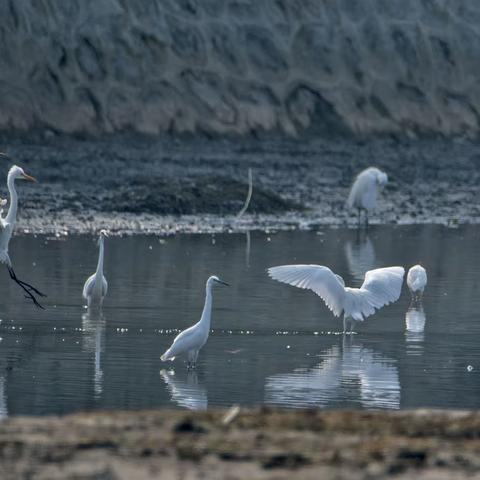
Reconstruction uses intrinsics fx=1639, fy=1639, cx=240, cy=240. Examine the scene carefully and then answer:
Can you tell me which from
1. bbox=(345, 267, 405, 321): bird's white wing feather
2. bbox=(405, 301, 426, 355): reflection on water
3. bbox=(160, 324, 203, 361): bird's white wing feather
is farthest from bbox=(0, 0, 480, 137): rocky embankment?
bbox=(160, 324, 203, 361): bird's white wing feather

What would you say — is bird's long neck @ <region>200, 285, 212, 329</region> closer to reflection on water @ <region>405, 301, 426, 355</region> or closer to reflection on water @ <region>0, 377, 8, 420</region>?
reflection on water @ <region>405, 301, 426, 355</region>

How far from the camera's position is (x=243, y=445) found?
7605mm

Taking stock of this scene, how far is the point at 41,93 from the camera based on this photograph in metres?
30.7

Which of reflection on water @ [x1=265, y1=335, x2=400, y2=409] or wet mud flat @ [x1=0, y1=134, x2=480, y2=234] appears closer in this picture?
reflection on water @ [x1=265, y1=335, x2=400, y2=409]

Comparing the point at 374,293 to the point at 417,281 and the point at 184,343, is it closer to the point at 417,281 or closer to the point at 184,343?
the point at 417,281

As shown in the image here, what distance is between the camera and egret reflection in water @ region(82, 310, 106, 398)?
11.8m

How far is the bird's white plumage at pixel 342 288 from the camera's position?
1487 cm

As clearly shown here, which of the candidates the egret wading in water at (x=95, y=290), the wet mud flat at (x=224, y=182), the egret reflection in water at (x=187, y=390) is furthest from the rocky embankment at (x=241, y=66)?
the egret reflection in water at (x=187, y=390)

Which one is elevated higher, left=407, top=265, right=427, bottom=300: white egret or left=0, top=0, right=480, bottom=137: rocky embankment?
left=0, top=0, right=480, bottom=137: rocky embankment

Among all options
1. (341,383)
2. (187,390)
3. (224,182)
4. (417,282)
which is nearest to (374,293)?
(417,282)

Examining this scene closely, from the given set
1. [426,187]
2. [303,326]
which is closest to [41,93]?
[426,187]

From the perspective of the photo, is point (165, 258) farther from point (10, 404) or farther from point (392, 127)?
point (392, 127)

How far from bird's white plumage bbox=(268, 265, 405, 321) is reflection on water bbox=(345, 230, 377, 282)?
3149 mm

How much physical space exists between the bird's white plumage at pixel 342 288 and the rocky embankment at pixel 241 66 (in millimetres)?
15412
